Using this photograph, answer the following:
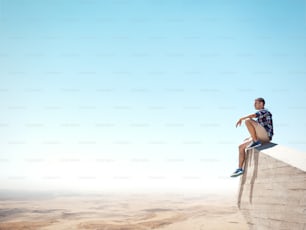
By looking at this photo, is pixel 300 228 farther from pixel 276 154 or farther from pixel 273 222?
pixel 276 154

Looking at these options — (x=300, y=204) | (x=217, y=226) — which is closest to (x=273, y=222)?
(x=300, y=204)

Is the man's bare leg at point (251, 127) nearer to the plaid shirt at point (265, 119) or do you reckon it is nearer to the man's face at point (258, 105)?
the plaid shirt at point (265, 119)

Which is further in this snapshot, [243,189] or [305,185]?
[243,189]

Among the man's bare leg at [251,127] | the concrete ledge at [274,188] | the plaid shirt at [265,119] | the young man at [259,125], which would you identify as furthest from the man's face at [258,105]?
the concrete ledge at [274,188]

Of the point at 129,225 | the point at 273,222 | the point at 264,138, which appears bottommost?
the point at 129,225

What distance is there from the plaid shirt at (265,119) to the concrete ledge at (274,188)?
57 cm

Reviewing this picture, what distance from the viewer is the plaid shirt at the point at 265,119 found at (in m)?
6.65

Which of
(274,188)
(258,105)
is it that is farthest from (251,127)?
(274,188)

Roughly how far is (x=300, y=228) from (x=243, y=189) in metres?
2.41

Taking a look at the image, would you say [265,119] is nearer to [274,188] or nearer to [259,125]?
[259,125]

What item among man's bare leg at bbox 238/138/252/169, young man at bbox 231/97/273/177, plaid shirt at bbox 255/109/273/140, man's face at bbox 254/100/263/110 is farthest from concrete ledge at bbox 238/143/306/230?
man's face at bbox 254/100/263/110

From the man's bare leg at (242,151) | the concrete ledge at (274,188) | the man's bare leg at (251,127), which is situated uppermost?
the man's bare leg at (251,127)

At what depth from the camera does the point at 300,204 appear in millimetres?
4492

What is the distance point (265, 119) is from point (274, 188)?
75.7 inches
